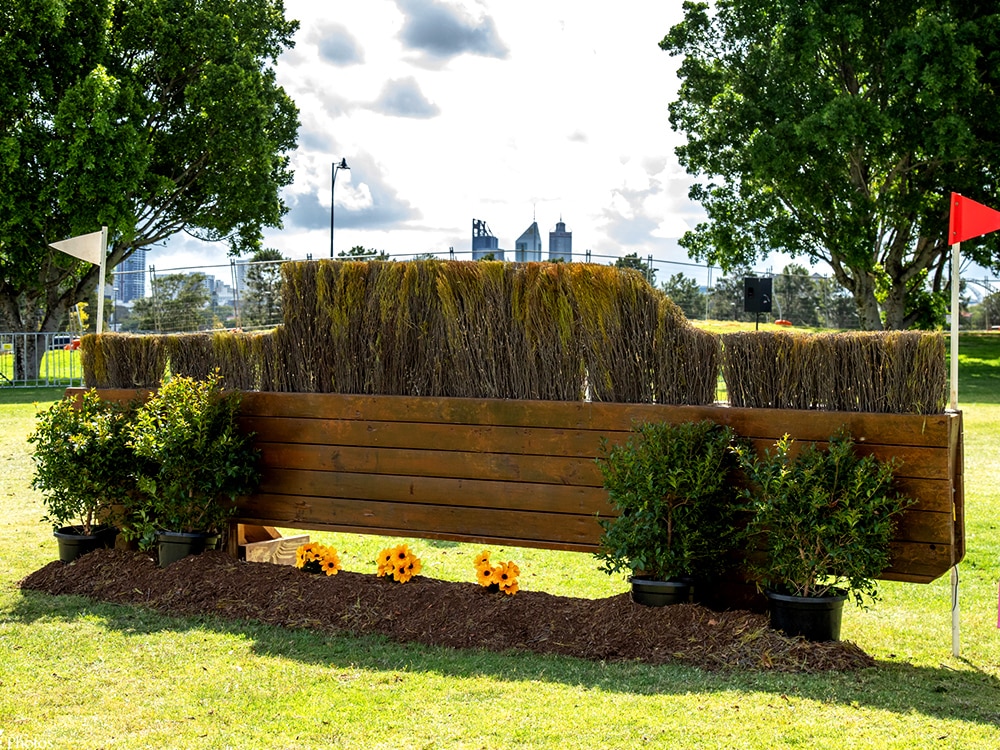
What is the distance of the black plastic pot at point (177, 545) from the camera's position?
618 cm

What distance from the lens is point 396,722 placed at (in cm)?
379

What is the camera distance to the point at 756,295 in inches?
878

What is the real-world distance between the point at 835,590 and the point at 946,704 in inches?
32.4

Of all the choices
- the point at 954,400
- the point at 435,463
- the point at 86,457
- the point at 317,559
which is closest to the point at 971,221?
the point at 954,400

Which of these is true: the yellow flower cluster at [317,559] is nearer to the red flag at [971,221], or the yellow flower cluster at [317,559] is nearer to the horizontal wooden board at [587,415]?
the horizontal wooden board at [587,415]

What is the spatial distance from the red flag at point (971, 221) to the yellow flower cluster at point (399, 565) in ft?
11.2

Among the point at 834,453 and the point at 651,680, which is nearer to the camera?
the point at 651,680

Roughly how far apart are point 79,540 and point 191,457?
1.12 meters

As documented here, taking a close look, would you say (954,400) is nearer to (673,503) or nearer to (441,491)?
(673,503)

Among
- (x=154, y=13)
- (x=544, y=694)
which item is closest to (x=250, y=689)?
(x=544, y=694)

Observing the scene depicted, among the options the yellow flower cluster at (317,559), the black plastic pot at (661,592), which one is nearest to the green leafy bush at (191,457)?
the yellow flower cluster at (317,559)

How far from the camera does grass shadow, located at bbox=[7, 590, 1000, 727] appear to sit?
13.6 feet

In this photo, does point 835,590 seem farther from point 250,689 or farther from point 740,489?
point 250,689

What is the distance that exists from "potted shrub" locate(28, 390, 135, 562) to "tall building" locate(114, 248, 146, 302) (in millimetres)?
19636
